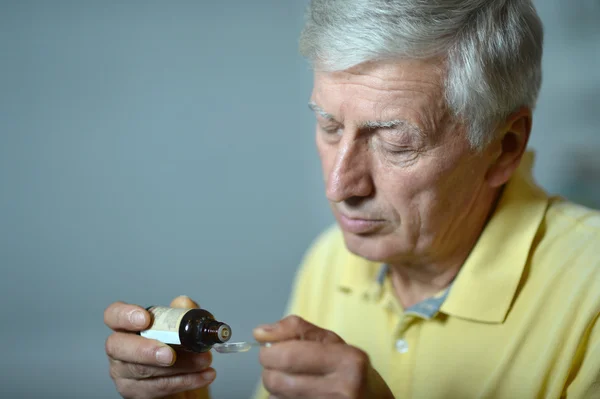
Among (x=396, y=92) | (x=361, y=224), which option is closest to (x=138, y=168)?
(x=361, y=224)

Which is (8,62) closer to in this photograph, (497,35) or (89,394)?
(89,394)

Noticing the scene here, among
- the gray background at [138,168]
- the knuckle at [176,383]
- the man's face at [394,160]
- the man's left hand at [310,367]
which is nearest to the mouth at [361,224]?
the man's face at [394,160]

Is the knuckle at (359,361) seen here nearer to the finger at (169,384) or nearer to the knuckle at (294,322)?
the knuckle at (294,322)

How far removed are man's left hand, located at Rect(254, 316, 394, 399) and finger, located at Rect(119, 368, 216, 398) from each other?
0.19m

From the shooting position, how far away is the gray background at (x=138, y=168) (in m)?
2.18

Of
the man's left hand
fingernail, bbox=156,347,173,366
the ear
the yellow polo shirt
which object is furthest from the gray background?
the man's left hand

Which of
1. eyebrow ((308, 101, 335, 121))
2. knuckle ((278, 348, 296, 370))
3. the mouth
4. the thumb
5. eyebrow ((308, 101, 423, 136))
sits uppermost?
eyebrow ((308, 101, 335, 121))

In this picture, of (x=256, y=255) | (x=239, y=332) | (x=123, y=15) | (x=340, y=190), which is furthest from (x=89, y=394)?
(x=340, y=190)

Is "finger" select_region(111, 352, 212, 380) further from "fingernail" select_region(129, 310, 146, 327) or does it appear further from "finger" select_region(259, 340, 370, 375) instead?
"finger" select_region(259, 340, 370, 375)

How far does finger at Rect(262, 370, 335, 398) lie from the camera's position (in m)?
0.94

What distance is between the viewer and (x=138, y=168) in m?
2.26

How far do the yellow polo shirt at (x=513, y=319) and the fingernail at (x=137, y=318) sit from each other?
567 millimetres

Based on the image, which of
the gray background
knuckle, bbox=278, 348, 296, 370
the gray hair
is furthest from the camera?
the gray background

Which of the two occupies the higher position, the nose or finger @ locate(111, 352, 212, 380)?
the nose
